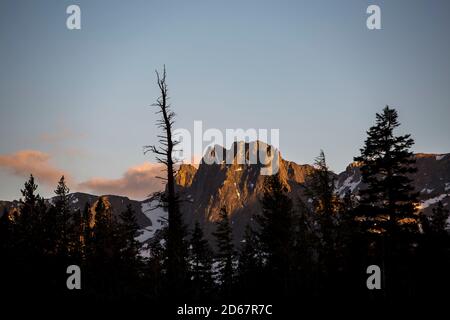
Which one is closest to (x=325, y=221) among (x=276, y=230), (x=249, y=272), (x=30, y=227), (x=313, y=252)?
(x=313, y=252)

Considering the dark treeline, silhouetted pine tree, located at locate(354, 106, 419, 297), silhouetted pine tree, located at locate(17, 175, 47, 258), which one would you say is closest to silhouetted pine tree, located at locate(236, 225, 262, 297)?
the dark treeline

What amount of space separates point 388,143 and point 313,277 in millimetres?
12198

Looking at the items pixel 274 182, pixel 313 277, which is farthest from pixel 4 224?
pixel 313 277

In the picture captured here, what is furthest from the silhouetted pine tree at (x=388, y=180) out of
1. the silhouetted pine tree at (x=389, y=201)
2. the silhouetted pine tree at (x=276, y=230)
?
the silhouetted pine tree at (x=276, y=230)

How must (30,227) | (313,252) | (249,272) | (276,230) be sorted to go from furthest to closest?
(30,227) < (249,272) < (276,230) < (313,252)

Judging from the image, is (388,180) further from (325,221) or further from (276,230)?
(276,230)

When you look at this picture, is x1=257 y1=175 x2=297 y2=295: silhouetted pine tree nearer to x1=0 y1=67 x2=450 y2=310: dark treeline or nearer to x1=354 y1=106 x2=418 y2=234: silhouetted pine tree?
x1=0 y1=67 x2=450 y2=310: dark treeline

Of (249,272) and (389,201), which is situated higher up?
(389,201)

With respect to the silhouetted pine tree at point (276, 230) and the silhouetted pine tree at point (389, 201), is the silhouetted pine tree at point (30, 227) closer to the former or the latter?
the silhouetted pine tree at point (276, 230)

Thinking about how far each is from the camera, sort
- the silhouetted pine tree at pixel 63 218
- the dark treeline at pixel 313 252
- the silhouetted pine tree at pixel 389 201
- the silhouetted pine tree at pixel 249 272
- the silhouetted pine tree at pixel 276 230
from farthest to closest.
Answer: the silhouetted pine tree at pixel 63 218 → the silhouetted pine tree at pixel 276 230 → the silhouetted pine tree at pixel 249 272 → the silhouetted pine tree at pixel 389 201 → the dark treeline at pixel 313 252

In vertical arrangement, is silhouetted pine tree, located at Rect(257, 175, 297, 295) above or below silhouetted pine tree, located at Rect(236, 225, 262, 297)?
above

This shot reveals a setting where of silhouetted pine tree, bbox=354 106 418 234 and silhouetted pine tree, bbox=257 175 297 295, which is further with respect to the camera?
silhouetted pine tree, bbox=257 175 297 295

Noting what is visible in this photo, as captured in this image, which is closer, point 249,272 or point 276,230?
point 276,230
